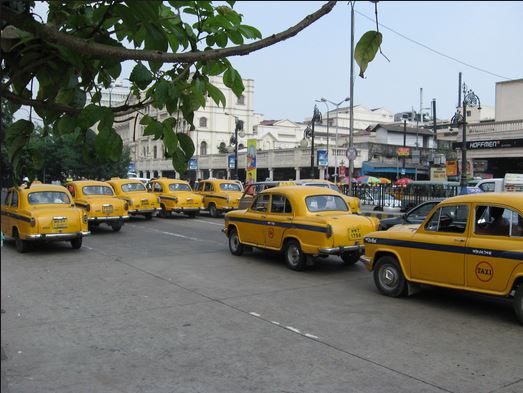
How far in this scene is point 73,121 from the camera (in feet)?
9.20

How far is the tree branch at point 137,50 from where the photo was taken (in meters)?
2.14

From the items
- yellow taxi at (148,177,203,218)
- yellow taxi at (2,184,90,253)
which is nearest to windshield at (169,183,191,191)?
yellow taxi at (148,177,203,218)

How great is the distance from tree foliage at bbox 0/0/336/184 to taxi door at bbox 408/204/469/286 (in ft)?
17.9

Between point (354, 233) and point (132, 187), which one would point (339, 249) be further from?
point (132, 187)

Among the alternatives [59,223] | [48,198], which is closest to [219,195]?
[48,198]

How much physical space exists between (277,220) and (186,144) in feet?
28.1

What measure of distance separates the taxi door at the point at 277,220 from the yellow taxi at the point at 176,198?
451 inches

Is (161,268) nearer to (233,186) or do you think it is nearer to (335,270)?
(335,270)

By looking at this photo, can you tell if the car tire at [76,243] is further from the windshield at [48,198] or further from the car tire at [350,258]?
the car tire at [350,258]

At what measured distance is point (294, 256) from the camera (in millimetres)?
10680

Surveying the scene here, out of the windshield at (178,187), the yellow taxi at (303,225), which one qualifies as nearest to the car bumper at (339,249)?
the yellow taxi at (303,225)

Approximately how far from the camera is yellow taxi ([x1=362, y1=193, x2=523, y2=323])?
22.0 ft

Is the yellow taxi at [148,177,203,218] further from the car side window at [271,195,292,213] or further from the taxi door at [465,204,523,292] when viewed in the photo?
the taxi door at [465,204,523,292]

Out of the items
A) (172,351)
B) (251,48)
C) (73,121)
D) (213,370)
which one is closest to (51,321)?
(172,351)
